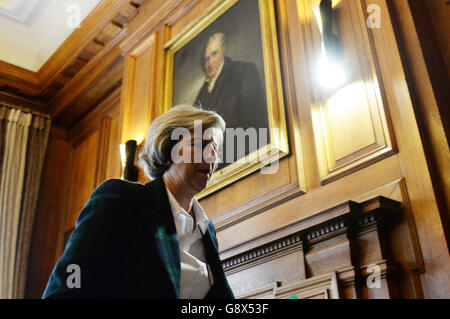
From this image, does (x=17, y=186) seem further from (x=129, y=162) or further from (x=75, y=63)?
(x=129, y=162)

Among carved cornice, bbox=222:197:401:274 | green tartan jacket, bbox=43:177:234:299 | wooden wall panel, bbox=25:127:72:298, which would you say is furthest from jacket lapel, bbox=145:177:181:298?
wooden wall panel, bbox=25:127:72:298

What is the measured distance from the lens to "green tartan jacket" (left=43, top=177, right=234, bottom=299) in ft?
4.60

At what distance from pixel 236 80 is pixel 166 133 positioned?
221 cm

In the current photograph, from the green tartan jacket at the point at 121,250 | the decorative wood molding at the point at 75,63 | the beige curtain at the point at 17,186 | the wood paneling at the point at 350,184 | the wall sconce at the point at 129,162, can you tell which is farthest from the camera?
the beige curtain at the point at 17,186

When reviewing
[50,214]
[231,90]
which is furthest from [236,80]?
[50,214]

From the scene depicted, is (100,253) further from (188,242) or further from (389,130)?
(389,130)

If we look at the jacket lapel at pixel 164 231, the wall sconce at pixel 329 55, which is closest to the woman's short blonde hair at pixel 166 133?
the jacket lapel at pixel 164 231

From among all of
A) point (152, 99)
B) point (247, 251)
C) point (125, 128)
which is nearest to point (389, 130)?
point (247, 251)

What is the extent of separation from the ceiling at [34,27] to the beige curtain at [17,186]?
0.79m

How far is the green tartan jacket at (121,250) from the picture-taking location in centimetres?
140

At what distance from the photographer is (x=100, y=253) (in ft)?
4.75

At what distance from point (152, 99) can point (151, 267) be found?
12.5ft

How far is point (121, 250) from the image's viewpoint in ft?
4.94

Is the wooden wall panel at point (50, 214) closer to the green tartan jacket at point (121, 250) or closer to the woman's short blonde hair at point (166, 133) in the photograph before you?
the woman's short blonde hair at point (166, 133)
